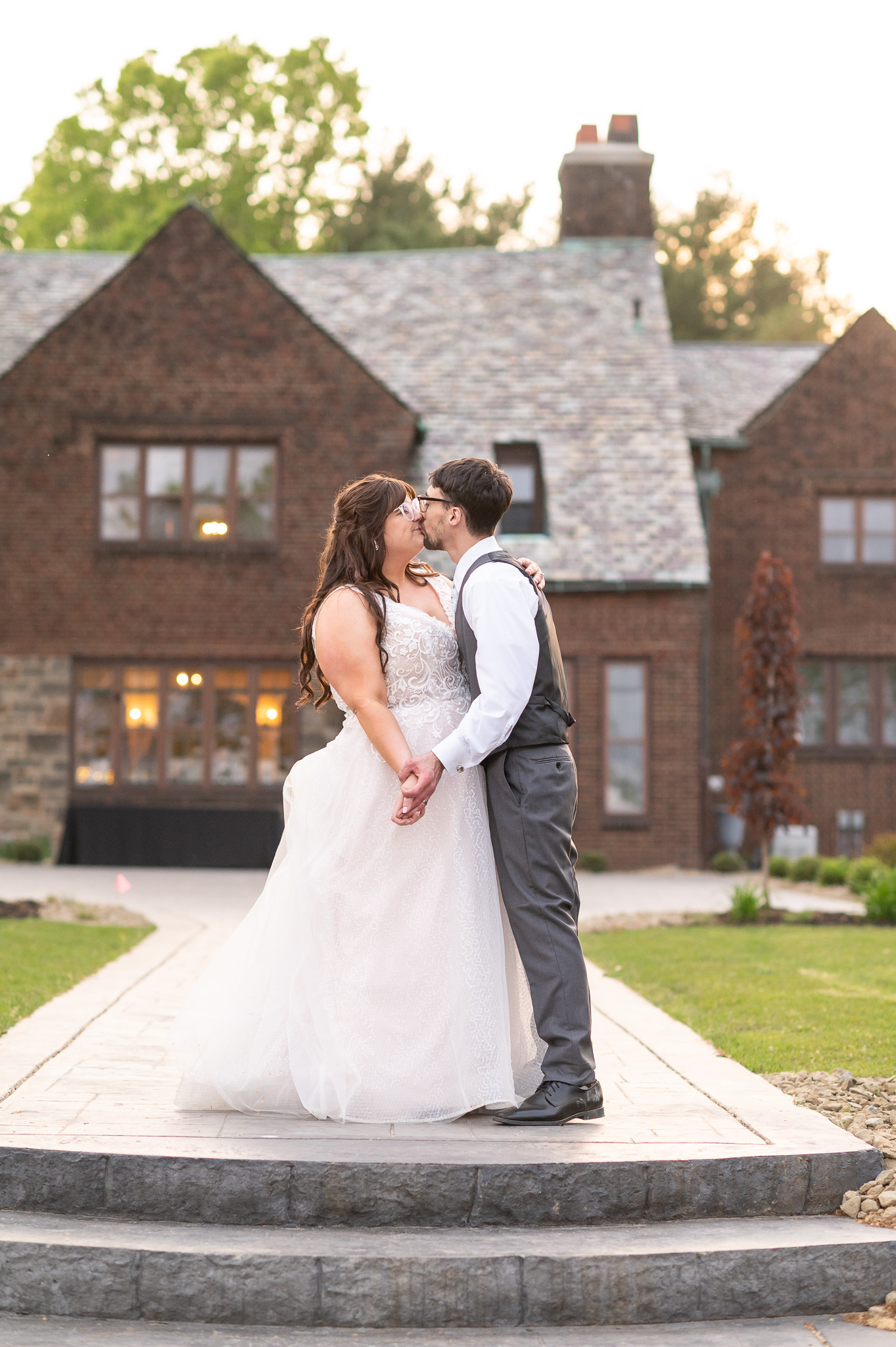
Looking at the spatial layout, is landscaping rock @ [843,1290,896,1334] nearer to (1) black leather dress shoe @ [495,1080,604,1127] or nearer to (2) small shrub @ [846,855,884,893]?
(1) black leather dress shoe @ [495,1080,604,1127]

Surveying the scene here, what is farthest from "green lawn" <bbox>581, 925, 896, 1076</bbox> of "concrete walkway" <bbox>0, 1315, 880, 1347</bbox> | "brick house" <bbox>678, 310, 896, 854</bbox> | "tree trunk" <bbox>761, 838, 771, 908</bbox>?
"brick house" <bbox>678, 310, 896, 854</bbox>

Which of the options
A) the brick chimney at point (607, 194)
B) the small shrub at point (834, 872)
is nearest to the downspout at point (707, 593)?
the small shrub at point (834, 872)

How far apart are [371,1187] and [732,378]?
67.7 ft

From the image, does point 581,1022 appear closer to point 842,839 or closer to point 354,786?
point 354,786

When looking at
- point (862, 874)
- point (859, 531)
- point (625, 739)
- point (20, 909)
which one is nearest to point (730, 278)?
point (859, 531)

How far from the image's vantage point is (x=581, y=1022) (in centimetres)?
469

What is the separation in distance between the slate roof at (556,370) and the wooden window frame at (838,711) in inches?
151

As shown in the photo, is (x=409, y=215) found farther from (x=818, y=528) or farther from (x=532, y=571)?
(x=532, y=571)

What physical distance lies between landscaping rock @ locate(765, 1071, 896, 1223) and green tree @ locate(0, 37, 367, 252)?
109 feet

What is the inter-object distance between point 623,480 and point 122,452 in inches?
265

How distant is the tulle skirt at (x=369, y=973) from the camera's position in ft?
15.3

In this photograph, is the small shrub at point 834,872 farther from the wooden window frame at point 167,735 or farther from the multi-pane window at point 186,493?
the multi-pane window at point 186,493

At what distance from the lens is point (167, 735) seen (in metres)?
18.5

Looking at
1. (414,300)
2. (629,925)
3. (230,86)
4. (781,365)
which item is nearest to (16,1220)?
(629,925)
